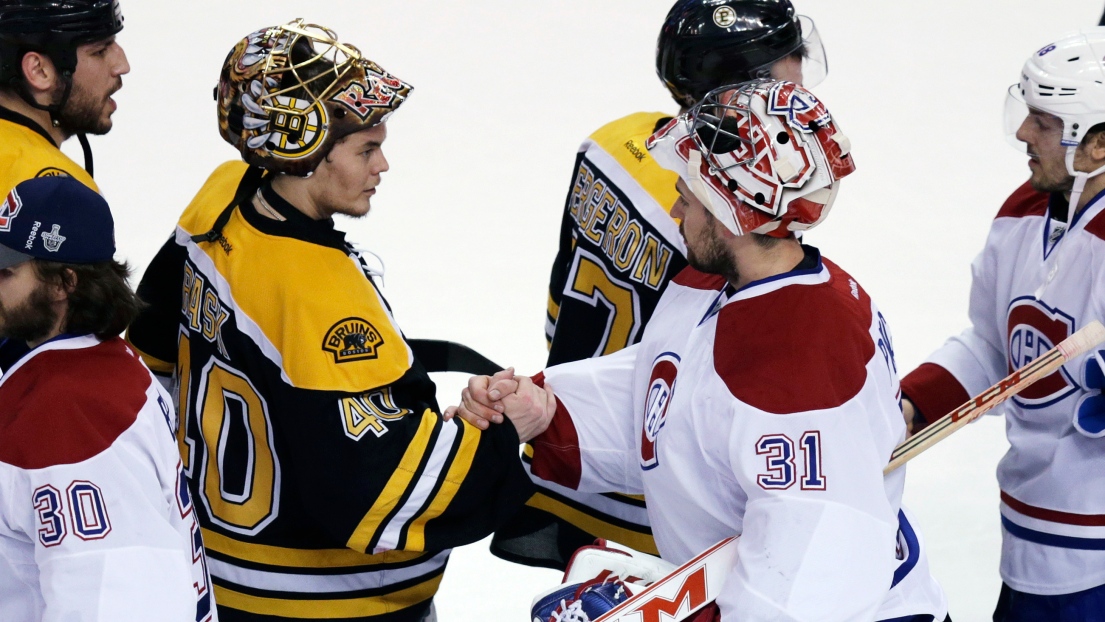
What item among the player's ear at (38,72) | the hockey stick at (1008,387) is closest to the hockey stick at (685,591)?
the hockey stick at (1008,387)

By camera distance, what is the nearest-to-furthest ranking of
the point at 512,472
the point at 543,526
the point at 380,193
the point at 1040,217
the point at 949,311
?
the point at 512,472 < the point at 1040,217 < the point at 543,526 < the point at 949,311 < the point at 380,193

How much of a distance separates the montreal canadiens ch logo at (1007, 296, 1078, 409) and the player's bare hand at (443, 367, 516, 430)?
1.00m

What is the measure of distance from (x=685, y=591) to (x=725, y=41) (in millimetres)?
1067

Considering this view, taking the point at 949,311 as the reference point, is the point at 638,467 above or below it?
above

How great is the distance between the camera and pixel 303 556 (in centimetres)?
235

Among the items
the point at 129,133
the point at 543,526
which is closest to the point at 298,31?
the point at 543,526

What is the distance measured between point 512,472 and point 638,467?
229mm

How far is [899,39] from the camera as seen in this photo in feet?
21.1

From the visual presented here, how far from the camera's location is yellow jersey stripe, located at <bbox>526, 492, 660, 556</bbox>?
109 inches

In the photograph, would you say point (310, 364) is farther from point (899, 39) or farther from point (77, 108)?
point (899, 39)

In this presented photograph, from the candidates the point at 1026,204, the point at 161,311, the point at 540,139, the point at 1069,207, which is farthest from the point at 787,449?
the point at 540,139

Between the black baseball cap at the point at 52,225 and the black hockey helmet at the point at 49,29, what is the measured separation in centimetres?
72

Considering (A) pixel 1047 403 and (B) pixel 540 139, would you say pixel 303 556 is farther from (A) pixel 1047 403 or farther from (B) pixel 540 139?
(B) pixel 540 139

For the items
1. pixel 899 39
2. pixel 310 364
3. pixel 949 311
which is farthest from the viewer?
pixel 899 39
